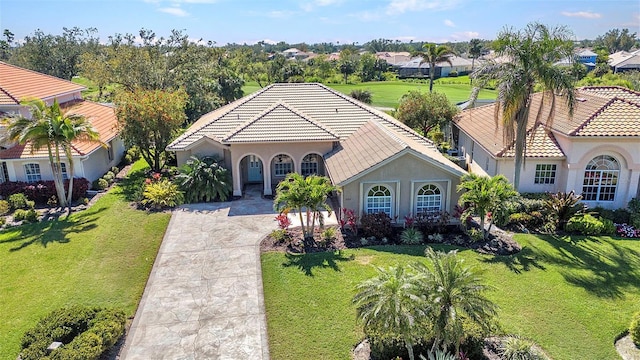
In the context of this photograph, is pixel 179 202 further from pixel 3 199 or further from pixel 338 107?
pixel 338 107

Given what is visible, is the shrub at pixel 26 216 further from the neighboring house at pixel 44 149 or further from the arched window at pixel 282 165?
the arched window at pixel 282 165

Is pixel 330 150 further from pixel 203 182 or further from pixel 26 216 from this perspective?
pixel 26 216

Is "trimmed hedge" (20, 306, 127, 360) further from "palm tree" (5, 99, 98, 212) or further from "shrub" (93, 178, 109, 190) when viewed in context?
"shrub" (93, 178, 109, 190)

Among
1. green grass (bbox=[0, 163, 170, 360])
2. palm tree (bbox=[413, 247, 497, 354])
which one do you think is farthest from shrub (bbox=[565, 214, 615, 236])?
green grass (bbox=[0, 163, 170, 360])

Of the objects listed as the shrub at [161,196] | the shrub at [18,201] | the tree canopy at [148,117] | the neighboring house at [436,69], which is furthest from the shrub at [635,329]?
the neighboring house at [436,69]

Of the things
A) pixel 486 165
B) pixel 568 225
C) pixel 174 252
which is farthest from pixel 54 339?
pixel 486 165

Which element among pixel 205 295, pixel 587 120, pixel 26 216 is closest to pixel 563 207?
pixel 587 120
